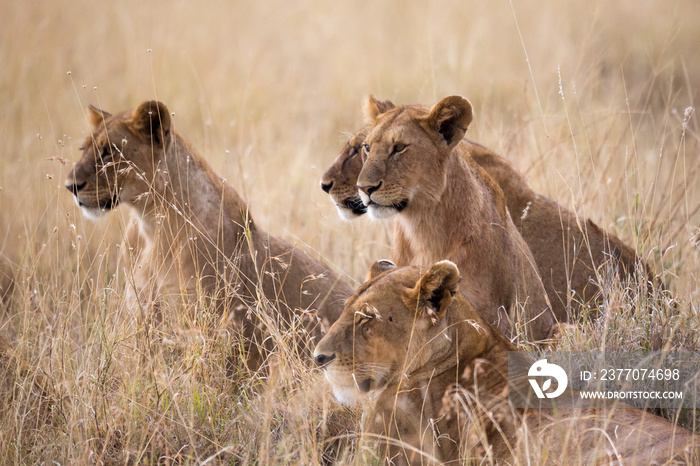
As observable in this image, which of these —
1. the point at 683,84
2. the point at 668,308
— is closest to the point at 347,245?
the point at 668,308

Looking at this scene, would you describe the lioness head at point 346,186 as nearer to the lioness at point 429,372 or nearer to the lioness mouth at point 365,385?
the lioness at point 429,372

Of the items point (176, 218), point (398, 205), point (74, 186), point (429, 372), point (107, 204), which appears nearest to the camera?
point (429, 372)

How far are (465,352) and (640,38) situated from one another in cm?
1110

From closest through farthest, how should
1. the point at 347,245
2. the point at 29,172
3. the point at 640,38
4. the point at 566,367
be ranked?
1. the point at 566,367
2. the point at 347,245
3. the point at 29,172
4. the point at 640,38

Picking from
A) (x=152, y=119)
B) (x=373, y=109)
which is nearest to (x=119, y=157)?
(x=152, y=119)

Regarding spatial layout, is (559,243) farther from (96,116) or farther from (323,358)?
(96,116)

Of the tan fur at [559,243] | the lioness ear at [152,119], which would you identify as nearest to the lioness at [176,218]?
the lioness ear at [152,119]

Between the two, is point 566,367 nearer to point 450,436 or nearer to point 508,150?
point 450,436

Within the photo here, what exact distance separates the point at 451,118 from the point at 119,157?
196cm

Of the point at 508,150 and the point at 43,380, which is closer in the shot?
the point at 43,380

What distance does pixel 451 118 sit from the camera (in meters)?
4.50

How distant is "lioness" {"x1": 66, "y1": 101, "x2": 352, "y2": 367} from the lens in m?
4.96

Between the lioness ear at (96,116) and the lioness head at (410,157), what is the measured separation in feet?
5.89

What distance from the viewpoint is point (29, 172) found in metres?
8.40
